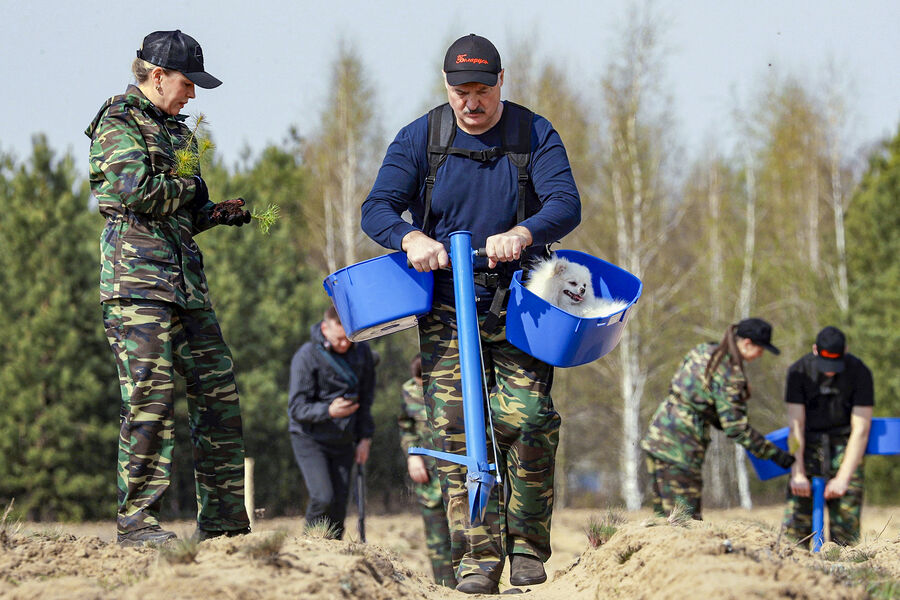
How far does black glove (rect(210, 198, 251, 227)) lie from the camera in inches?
178

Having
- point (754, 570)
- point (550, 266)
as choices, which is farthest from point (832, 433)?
point (754, 570)

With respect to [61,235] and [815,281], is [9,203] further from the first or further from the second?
[815,281]

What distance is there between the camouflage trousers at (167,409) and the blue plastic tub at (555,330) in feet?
4.32

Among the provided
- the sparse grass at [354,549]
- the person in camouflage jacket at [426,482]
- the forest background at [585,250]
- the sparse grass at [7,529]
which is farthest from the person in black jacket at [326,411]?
the forest background at [585,250]

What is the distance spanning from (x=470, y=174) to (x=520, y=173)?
214 millimetres

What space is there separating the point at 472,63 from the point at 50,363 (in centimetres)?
1428

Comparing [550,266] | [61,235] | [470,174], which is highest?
[61,235]

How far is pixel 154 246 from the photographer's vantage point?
13.9 feet

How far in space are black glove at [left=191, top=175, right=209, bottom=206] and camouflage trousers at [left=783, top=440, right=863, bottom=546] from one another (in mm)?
5818

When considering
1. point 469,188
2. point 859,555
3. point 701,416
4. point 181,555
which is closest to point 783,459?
point 701,416

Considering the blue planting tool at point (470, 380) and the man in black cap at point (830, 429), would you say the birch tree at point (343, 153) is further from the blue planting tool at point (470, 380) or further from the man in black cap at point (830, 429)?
→ the blue planting tool at point (470, 380)

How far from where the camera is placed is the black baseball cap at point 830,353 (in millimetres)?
8406

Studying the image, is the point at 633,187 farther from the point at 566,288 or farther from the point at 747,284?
the point at 566,288

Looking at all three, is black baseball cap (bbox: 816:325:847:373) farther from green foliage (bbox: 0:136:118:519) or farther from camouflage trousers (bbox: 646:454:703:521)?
green foliage (bbox: 0:136:118:519)
